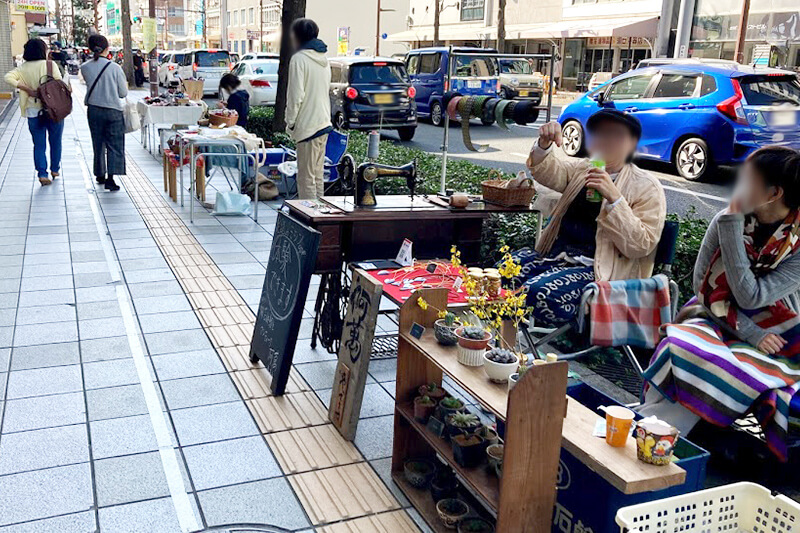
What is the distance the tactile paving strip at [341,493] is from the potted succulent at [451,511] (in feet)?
0.74

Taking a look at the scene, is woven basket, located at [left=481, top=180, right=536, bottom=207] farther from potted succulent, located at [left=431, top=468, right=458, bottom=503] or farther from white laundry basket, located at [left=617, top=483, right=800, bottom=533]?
white laundry basket, located at [left=617, top=483, right=800, bottom=533]

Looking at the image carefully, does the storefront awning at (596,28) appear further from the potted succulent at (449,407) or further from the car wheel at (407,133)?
the potted succulent at (449,407)

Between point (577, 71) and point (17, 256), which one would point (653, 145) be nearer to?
point (17, 256)

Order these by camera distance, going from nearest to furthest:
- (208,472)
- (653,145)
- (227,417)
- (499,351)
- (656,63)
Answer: (499,351) → (208,472) → (227,417) → (653,145) → (656,63)

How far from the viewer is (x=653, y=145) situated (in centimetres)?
1103

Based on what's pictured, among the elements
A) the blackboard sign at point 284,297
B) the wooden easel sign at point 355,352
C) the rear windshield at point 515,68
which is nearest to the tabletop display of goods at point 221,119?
the blackboard sign at point 284,297

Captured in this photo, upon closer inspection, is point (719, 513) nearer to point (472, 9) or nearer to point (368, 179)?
point (368, 179)

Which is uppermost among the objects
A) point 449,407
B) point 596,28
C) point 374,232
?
point 596,28

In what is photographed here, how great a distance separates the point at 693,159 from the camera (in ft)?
34.3


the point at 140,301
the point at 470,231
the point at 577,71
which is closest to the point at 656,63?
the point at 470,231

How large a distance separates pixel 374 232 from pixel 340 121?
34.5 ft

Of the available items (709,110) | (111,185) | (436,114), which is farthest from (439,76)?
(111,185)

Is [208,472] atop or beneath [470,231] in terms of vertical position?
beneath

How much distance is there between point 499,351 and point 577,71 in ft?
107
